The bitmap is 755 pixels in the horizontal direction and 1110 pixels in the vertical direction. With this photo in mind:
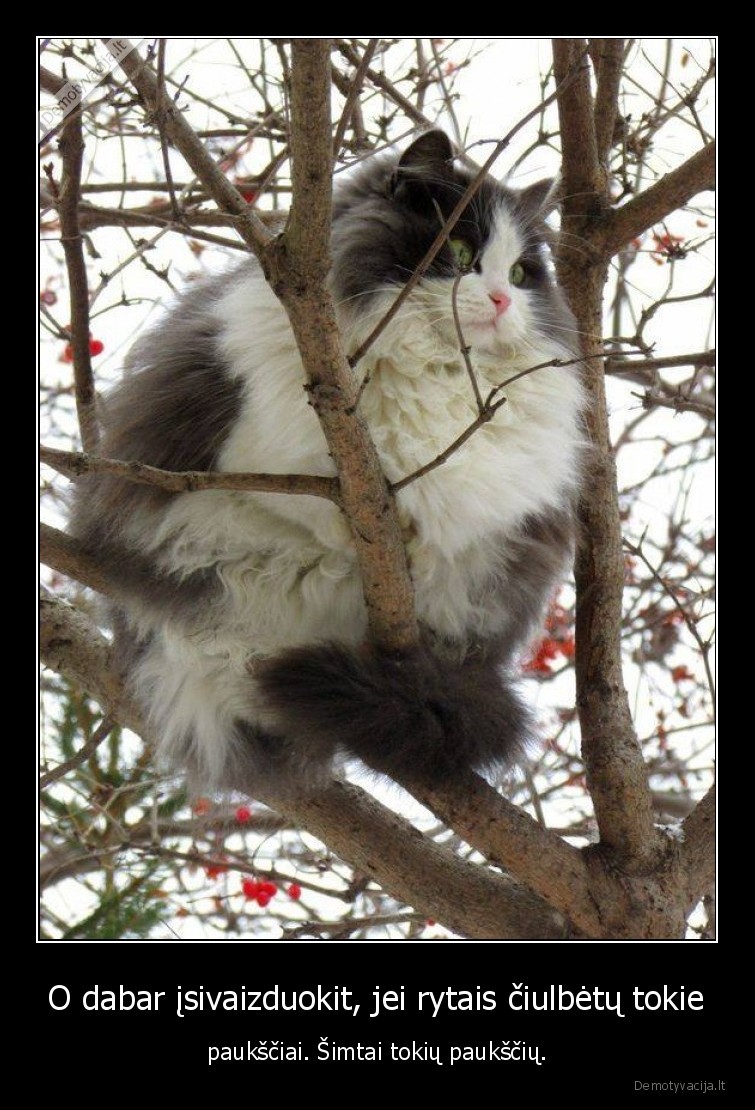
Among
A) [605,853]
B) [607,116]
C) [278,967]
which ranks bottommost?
[278,967]

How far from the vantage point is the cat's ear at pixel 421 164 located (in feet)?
8.28

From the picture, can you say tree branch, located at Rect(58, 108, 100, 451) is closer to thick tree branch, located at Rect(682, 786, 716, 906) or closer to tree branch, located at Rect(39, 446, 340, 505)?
tree branch, located at Rect(39, 446, 340, 505)

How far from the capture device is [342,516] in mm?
2398

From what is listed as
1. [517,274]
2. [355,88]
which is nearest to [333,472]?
[517,274]

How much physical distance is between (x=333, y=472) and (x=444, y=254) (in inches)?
20.8

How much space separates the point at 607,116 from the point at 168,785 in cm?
227

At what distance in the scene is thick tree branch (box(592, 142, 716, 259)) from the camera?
272 centimetres

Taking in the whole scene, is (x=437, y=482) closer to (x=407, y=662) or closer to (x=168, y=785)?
(x=407, y=662)

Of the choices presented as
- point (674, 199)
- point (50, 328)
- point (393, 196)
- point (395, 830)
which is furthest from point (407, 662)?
point (50, 328)

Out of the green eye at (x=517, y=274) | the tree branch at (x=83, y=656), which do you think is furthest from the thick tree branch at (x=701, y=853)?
the tree branch at (x=83, y=656)

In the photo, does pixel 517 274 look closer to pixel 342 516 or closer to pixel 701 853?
pixel 342 516

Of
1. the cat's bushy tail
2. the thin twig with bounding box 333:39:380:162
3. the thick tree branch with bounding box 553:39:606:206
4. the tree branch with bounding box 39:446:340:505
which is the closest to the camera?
the thin twig with bounding box 333:39:380:162

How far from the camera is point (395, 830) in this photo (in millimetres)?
2697

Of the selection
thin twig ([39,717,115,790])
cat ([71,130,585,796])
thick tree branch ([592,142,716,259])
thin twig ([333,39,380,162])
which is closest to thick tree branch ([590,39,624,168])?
thick tree branch ([592,142,716,259])
